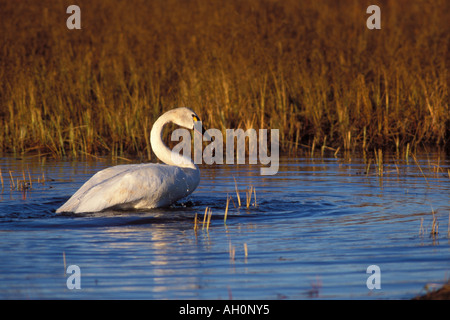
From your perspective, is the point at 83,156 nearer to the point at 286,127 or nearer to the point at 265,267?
the point at 286,127

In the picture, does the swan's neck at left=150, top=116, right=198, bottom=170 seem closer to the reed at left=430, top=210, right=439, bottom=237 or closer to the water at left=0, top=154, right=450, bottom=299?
the water at left=0, top=154, right=450, bottom=299

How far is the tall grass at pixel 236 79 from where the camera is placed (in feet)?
41.1

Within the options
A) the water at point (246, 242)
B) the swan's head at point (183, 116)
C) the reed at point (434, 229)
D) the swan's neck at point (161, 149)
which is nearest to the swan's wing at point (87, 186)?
the water at point (246, 242)

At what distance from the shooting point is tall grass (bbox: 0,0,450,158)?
1253 centimetres

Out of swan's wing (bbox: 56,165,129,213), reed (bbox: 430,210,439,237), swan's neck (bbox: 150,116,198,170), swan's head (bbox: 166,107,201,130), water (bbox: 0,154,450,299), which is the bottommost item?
water (bbox: 0,154,450,299)

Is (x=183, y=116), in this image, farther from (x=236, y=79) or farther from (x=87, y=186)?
(x=236, y=79)

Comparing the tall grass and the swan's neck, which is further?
the tall grass

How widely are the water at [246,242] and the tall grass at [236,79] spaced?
270cm

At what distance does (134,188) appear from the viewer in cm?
787

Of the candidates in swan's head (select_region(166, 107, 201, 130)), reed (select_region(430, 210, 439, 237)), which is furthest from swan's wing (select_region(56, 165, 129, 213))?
reed (select_region(430, 210, 439, 237))

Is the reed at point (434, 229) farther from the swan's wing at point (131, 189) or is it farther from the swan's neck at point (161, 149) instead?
the swan's neck at point (161, 149)

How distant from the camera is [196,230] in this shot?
270 inches

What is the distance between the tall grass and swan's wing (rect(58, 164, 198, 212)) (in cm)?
380
